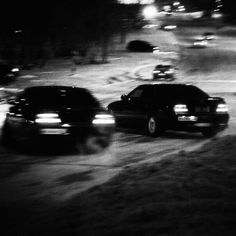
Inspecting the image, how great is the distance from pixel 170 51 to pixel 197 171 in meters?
54.1

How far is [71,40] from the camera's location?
5900cm

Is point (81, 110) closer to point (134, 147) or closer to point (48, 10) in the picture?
point (134, 147)

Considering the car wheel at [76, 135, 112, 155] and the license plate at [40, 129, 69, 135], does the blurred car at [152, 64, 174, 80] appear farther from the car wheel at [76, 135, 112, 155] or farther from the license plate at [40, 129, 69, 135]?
the license plate at [40, 129, 69, 135]

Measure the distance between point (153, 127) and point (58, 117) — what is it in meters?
4.03

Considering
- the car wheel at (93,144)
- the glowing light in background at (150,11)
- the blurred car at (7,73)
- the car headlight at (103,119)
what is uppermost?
the glowing light in background at (150,11)

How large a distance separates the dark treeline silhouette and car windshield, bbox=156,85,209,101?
37058 mm

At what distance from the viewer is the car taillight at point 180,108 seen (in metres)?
15.5

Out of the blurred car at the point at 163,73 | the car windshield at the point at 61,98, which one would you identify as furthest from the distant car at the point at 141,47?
the car windshield at the point at 61,98

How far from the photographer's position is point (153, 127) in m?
15.9

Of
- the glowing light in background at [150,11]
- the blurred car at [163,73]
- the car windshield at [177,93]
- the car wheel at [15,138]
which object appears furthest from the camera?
the glowing light in background at [150,11]

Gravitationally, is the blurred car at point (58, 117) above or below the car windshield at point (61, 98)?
below

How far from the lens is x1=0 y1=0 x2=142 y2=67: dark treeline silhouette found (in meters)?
53.9

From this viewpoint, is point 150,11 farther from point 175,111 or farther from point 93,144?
point 93,144

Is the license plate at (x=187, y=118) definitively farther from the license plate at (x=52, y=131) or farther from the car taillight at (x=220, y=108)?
the license plate at (x=52, y=131)
